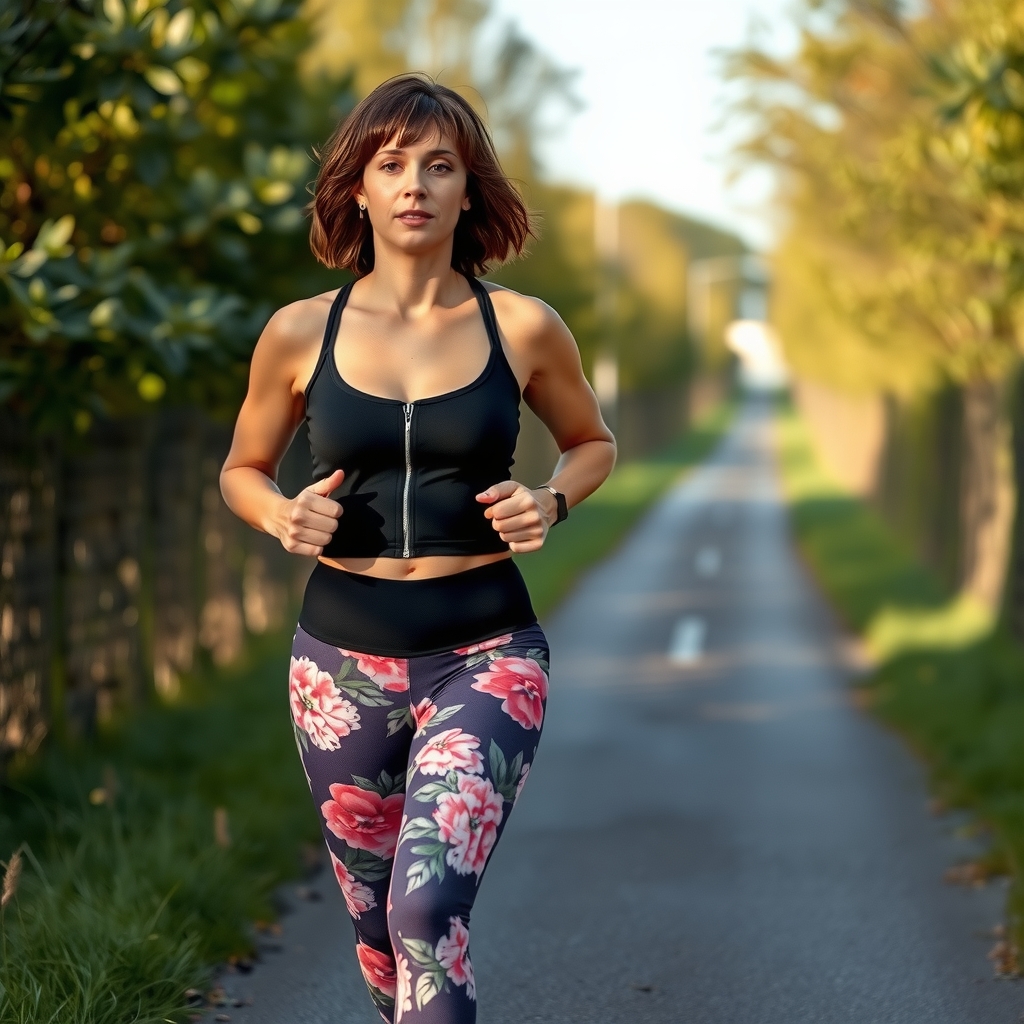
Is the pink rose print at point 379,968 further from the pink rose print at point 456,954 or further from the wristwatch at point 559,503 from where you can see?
the wristwatch at point 559,503

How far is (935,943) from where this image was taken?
18.1 feet

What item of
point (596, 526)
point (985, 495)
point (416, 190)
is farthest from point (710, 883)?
point (596, 526)

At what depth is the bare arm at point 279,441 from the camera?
3242mm

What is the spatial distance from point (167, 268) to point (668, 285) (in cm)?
6423

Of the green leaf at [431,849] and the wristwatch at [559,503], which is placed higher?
the wristwatch at [559,503]

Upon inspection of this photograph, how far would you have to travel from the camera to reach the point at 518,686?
10.8ft

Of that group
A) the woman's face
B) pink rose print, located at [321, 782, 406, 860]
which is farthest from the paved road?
the woman's face

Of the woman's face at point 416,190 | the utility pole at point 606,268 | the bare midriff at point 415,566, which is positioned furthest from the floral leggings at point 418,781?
the utility pole at point 606,268

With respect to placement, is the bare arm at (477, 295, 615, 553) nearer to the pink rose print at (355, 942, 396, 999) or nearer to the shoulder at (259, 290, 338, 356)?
the shoulder at (259, 290, 338, 356)

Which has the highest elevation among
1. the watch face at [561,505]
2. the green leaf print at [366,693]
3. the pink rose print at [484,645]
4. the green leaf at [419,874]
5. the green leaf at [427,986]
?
the watch face at [561,505]

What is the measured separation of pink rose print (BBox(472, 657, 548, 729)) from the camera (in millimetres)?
3268

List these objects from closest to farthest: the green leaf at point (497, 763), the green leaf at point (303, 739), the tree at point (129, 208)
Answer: the green leaf at point (497, 763), the green leaf at point (303, 739), the tree at point (129, 208)

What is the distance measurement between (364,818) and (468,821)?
14.4 inches

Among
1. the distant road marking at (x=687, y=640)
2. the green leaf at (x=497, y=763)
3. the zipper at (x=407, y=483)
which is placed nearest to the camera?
the green leaf at (x=497, y=763)
